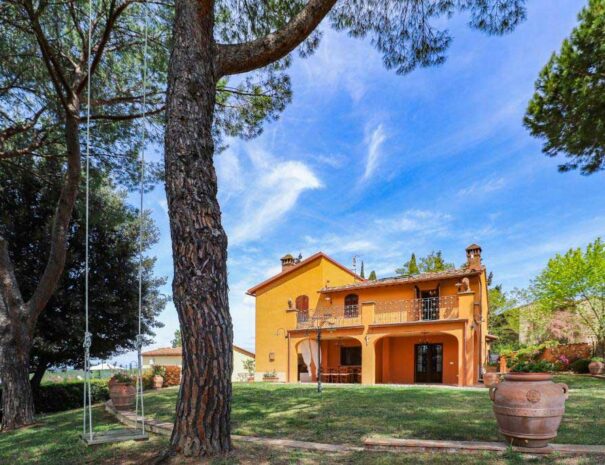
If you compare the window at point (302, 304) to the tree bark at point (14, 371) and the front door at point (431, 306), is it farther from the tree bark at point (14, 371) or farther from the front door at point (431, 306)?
the tree bark at point (14, 371)

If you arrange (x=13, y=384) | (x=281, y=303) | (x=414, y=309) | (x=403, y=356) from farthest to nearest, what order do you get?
(x=281, y=303) → (x=403, y=356) → (x=414, y=309) → (x=13, y=384)

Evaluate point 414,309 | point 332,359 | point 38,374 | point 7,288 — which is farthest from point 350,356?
point 7,288

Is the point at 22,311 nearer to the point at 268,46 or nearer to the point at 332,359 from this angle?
the point at 268,46

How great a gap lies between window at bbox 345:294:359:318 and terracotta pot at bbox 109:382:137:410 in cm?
1258

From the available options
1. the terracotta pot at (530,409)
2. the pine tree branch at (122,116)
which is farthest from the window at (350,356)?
the terracotta pot at (530,409)

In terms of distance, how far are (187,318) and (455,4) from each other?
6.87m

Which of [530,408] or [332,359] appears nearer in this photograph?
[530,408]

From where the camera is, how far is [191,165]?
14.4 feet

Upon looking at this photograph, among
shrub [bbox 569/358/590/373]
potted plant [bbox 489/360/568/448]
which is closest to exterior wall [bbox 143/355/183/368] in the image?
shrub [bbox 569/358/590/373]

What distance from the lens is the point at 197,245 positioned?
4219 mm

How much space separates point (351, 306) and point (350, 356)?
2.60m

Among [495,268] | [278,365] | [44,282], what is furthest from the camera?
[495,268]

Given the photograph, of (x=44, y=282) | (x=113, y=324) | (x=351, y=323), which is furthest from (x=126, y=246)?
(x=351, y=323)

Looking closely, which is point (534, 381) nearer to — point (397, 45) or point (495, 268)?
point (397, 45)
